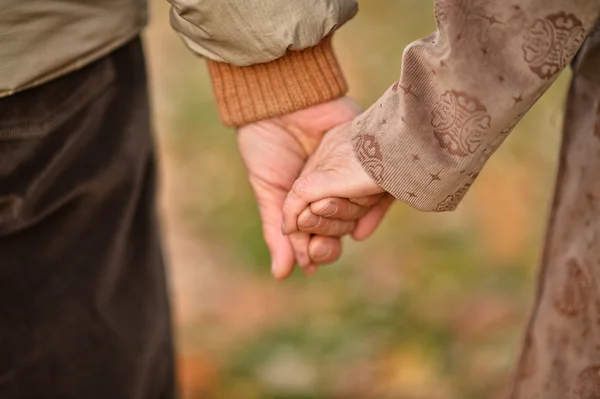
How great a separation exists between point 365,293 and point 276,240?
3.66 ft

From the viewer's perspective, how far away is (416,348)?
7.25 feet

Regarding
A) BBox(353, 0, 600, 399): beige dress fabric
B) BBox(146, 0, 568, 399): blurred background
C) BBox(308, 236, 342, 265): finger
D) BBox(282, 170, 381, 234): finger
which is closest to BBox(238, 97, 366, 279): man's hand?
BBox(308, 236, 342, 265): finger

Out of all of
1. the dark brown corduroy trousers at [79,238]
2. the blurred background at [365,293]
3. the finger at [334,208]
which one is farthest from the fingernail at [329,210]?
the blurred background at [365,293]

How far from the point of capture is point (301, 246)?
4.38ft

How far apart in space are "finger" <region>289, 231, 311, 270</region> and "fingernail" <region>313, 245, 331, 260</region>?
0.8 inches

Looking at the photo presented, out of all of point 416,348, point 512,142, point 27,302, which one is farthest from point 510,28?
point 512,142

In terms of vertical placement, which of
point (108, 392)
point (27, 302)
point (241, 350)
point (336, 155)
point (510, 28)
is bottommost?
point (241, 350)

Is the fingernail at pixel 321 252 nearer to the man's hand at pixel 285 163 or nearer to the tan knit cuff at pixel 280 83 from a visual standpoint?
the man's hand at pixel 285 163

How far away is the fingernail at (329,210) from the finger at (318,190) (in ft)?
0.06

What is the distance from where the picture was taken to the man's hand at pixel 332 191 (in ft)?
3.69

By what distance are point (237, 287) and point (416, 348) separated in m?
0.62

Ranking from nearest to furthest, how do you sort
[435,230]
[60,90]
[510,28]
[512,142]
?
[510,28] < [60,90] < [435,230] < [512,142]

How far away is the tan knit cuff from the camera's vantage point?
4.13 ft

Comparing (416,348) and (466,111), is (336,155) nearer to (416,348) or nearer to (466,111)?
(466,111)
